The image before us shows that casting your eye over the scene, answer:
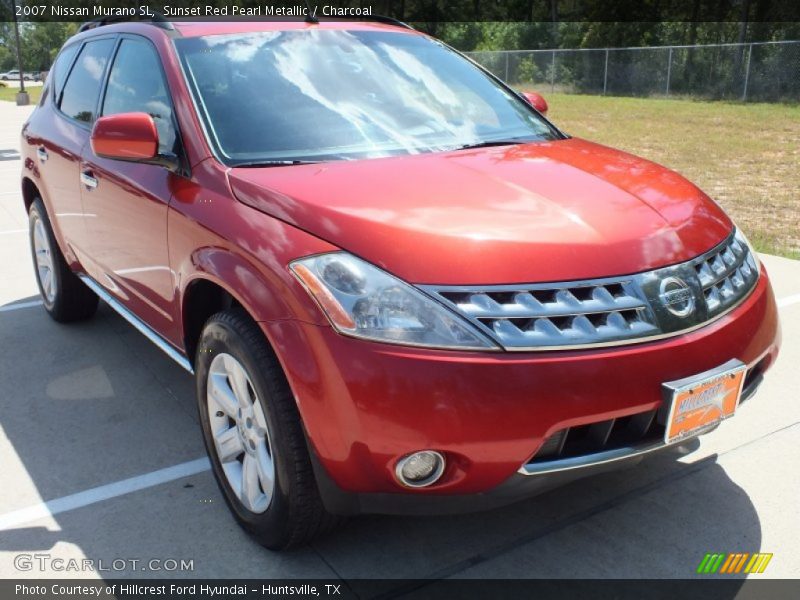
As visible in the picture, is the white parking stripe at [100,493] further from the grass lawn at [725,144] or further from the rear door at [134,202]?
the grass lawn at [725,144]

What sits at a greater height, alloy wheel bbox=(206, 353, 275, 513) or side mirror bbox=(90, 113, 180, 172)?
side mirror bbox=(90, 113, 180, 172)

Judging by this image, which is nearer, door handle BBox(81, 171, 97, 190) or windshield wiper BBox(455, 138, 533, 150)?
windshield wiper BBox(455, 138, 533, 150)

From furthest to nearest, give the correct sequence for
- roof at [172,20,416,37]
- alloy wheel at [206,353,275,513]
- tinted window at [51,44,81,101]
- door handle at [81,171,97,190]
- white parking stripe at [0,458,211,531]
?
tinted window at [51,44,81,101] < door handle at [81,171,97,190] < roof at [172,20,416,37] < white parking stripe at [0,458,211,531] < alloy wheel at [206,353,275,513]

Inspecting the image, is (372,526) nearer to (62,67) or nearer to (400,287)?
(400,287)

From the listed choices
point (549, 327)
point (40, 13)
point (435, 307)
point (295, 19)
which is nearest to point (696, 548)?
point (549, 327)

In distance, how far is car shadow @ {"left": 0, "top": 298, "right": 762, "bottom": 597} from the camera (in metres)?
2.60

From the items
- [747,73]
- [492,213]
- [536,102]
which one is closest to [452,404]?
[492,213]

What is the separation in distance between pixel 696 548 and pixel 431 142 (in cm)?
174

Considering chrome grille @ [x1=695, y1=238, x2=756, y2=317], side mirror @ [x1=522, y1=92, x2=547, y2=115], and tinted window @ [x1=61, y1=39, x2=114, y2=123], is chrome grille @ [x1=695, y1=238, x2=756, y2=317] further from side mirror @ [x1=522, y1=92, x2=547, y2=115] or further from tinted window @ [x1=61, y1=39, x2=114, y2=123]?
tinted window @ [x1=61, y1=39, x2=114, y2=123]

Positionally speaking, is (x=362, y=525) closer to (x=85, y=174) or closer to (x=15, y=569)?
(x=15, y=569)

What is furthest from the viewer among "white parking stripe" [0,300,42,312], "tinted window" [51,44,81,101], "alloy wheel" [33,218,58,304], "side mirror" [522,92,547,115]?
"white parking stripe" [0,300,42,312]

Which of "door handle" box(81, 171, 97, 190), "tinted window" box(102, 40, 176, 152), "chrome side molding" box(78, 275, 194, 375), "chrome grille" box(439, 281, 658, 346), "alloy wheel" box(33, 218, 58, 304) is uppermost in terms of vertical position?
"tinted window" box(102, 40, 176, 152)

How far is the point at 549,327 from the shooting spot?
7.08 ft

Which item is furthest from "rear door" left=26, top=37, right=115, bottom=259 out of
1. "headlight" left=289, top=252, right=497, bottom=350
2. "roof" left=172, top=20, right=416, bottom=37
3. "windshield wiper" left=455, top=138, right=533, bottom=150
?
"headlight" left=289, top=252, right=497, bottom=350
